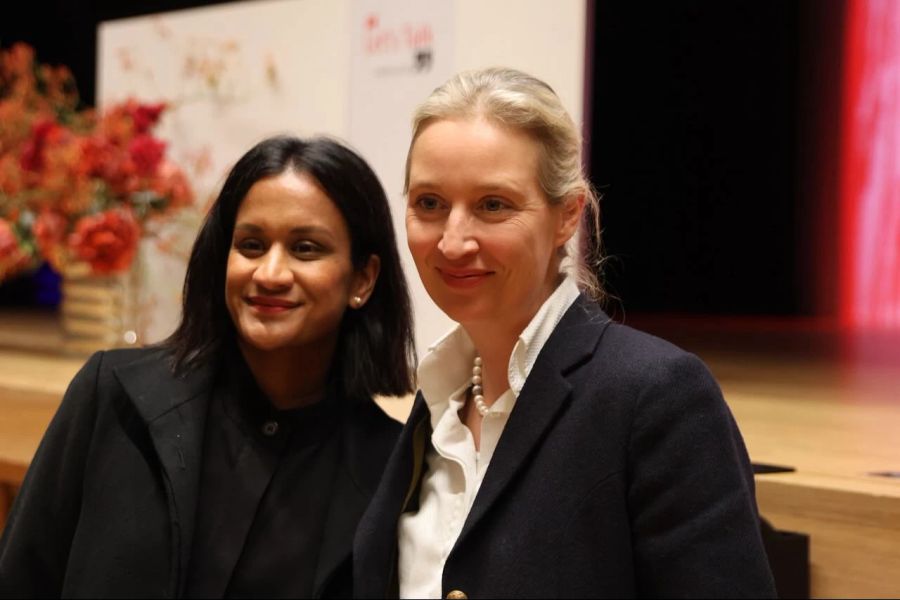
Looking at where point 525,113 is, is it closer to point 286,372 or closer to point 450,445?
point 450,445

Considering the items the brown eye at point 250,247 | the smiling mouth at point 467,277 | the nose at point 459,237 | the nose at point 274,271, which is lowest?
the nose at point 274,271

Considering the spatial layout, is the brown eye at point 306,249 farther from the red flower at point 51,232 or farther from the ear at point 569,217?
the red flower at point 51,232

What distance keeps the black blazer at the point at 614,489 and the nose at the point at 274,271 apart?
1.81ft

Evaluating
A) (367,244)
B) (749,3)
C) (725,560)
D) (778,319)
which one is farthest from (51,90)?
(778,319)

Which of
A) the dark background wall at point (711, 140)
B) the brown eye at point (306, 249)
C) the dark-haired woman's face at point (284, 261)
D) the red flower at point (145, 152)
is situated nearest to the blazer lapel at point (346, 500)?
the dark-haired woman's face at point (284, 261)

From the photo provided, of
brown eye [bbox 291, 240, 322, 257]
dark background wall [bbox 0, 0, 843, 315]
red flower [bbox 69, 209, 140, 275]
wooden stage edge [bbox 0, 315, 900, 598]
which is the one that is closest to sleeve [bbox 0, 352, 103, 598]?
brown eye [bbox 291, 240, 322, 257]

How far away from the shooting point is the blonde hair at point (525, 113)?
1496 mm


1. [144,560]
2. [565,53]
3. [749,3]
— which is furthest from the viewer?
[749,3]

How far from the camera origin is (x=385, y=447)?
80.4 inches

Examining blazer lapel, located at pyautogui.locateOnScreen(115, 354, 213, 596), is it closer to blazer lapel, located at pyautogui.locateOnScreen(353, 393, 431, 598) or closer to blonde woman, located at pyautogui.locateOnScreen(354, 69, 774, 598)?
blazer lapel, located at pyautogui.locateOnScreen(353, 393, 431, 598)

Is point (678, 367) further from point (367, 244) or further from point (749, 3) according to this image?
point (749, 3)

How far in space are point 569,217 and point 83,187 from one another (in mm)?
2274

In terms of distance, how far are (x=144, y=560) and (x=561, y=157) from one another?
0.98 m

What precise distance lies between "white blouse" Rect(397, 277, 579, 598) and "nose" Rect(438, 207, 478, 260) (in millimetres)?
153
